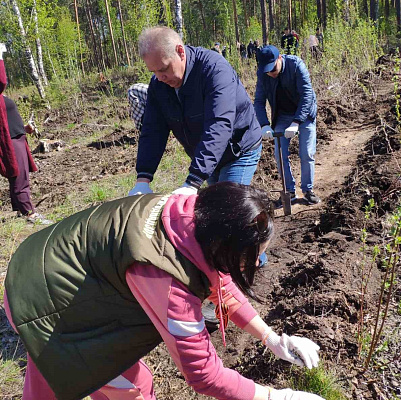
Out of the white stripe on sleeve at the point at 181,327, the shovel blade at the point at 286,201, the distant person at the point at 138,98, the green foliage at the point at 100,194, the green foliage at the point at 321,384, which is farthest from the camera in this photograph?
the distant person at the point at 138,98

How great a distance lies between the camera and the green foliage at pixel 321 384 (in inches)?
70.9

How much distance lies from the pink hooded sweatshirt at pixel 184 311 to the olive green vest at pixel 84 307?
2.2 inches

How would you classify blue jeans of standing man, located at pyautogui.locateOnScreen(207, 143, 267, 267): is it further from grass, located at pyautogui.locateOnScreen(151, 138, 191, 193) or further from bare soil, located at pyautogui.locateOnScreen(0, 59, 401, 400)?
grass, located at pyautogui.locateOnScreen(151, 138, 191, 193)

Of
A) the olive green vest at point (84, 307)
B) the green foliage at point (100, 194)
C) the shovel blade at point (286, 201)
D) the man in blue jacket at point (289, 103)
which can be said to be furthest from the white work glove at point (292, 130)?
the olive green vest at point (84, 307)

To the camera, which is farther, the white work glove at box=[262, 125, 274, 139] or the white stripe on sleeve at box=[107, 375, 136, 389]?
the white work glove at box=[262, 125, 274, 139]

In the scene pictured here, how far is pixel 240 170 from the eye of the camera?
8.96ft

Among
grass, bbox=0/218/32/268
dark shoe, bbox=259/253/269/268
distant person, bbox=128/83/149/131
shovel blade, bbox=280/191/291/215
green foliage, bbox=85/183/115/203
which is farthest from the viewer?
distant person, bbox=128/83/149/131

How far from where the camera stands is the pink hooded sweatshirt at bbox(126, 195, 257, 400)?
1102mm

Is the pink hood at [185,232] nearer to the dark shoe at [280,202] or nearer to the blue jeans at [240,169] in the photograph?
the blue jeans at [240,169]

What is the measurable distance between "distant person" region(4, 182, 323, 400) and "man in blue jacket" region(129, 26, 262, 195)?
84cm

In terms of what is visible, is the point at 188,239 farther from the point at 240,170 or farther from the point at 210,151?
the point at 240,170

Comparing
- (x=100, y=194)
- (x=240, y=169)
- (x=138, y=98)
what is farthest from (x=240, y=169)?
(x=138, y=98)

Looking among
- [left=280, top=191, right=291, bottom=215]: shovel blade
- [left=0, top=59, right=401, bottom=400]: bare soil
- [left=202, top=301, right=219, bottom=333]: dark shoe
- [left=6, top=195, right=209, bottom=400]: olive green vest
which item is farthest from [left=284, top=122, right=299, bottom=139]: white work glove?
[left=6, top=195, right=209, bottom=400]: olive green vest

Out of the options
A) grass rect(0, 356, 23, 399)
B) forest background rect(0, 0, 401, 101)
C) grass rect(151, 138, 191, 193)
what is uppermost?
forest background rect(0, 0, 401, 101)
